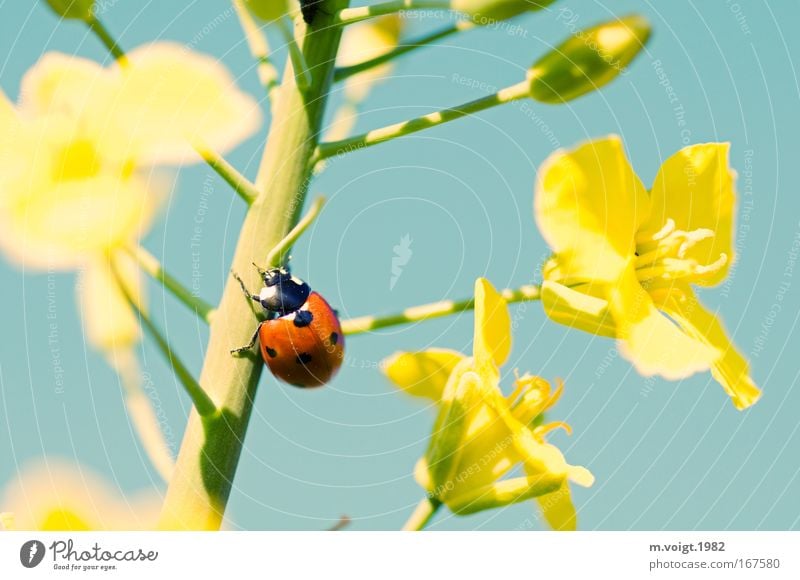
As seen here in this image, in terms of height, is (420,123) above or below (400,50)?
below

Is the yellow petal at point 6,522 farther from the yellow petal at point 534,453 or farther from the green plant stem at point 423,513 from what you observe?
the yellow petal at point 534,453

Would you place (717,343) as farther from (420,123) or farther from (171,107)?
(171,107)

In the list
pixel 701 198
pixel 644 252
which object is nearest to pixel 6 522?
pixel 644 252

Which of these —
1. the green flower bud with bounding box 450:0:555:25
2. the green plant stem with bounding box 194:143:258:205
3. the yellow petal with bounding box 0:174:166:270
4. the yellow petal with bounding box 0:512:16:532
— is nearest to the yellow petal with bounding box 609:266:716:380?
the green flower bud with bounding box 450:0:555:25

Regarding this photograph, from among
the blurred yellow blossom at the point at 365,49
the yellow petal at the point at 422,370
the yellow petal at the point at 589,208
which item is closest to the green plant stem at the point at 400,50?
the blurred yellow blossom at the point at 365,49

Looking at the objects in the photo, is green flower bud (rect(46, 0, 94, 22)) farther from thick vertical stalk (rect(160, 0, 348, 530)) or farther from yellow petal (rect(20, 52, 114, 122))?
thick vertical stalk (rect(160, 0, 348, 530))
